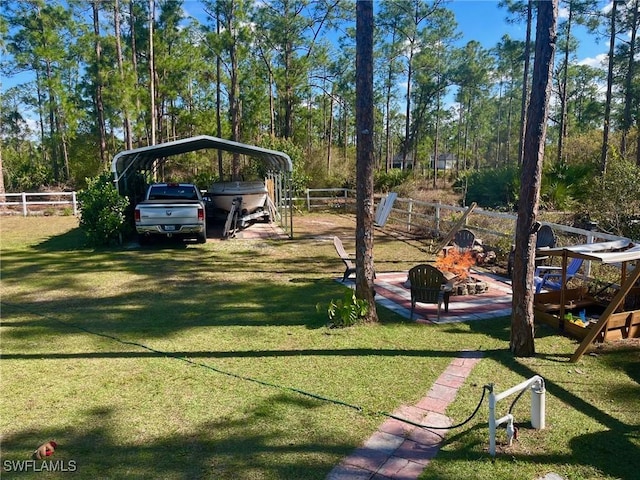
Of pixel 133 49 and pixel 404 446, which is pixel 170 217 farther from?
pixel 133 49

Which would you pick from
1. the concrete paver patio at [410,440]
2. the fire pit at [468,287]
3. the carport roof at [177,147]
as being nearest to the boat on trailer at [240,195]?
the carport roof at [177,147]

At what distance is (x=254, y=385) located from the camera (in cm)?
433

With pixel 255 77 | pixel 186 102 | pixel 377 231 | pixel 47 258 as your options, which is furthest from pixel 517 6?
pixel 186 102

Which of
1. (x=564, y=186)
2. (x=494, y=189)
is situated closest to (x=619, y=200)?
(x=564, y=186)

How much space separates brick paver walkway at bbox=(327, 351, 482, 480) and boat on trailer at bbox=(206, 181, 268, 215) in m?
12.5

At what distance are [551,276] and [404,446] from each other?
5.48 meters

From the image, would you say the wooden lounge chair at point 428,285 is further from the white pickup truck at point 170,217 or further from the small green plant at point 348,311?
the white pickup truck at point 170,217

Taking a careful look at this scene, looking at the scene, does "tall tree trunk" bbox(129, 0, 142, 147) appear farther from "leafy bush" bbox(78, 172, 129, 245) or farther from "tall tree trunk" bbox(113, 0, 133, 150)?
"leafy bush" bbox(78, 172, 129, 245)

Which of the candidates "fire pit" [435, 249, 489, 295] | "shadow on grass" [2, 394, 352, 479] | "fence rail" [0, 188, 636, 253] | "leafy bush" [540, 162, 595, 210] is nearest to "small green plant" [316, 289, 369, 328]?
"fire pit" [435, 249, 489, 295]

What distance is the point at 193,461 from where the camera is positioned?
3158 mm

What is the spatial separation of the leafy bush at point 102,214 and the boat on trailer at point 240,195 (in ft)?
13.6

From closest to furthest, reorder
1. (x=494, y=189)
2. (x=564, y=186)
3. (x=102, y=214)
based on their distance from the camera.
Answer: (x=102, y=214) → (x=564, y=186) → (x=494, y=189)

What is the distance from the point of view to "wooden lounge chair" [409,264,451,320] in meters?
6.22

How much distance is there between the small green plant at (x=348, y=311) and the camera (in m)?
6.04
